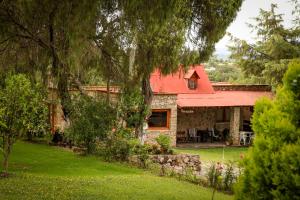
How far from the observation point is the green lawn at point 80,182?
32.9 ft

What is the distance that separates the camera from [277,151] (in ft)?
16.7

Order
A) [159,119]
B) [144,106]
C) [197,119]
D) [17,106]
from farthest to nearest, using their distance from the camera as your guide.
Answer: [197,119] → [159,119] → [144,106] → [17,106]

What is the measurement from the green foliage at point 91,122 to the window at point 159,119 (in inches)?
393

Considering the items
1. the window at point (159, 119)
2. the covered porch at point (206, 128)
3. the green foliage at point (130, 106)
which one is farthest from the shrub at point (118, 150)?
the covered porch at point (206, 128)

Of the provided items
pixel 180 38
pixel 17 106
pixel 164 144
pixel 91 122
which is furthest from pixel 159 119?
pixel 17 106

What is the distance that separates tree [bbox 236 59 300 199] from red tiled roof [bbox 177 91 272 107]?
74.9 ft

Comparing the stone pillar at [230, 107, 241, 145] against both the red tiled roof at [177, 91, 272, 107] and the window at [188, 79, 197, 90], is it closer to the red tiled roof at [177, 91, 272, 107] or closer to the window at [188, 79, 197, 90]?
the red tiled roof at [177, 91, 272, 107]

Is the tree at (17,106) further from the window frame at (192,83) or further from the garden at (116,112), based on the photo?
the window frame at (192,83)

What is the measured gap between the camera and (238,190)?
17.9 ft

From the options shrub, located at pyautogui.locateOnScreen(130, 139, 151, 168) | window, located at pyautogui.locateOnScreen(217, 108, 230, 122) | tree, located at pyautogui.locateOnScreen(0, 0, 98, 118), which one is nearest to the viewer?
tree, located at pyautogui.locateOnScreen(0, 0, 98, 118)

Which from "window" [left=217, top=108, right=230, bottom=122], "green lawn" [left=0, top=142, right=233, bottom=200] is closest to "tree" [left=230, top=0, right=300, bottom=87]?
"window" [left=217, top=108, right=230, bottom=122]

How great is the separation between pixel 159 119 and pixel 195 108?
13.0ft

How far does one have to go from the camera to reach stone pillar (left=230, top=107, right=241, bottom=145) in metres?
30.4

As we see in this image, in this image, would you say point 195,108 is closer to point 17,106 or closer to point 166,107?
point 166,107
